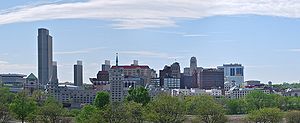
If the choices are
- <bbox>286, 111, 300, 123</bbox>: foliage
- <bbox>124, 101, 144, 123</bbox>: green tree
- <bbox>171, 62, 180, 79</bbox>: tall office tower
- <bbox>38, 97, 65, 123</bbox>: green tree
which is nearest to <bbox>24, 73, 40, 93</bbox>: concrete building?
<bbox>171, 62, 180, 79</bbox>: tall office tower

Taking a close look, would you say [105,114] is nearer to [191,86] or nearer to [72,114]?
[72,114]

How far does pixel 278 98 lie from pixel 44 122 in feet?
162

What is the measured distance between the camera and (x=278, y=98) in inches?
3447

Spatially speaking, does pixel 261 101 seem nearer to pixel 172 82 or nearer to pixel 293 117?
pixel 293 117

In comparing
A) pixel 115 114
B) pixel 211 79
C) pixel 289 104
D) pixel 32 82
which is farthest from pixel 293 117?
pixel 211 79

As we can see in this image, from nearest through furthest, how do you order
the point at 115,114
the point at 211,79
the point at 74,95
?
1. the point at 115,114
2. the point at 74,95
3. the point at 211,79

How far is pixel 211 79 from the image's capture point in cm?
18700

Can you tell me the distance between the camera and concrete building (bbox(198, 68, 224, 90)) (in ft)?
604

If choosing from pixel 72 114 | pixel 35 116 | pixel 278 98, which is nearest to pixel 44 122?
pixel 35 116

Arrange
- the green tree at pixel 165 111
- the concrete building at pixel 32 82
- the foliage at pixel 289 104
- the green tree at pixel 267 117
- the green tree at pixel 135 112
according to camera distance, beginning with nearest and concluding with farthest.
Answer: the green tree at pixel 135 112, the green tree at pixel 165 111, the green tree at pixel 267 117, the foliage at pixel 289 104, the concrete building at pixel 32 82

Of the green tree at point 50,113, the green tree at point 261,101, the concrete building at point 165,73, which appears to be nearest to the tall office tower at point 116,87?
the green tree at point 261,101

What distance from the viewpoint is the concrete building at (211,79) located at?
184 m

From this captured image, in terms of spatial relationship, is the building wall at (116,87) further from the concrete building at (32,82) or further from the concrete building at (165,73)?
the concrete building at (165,73)

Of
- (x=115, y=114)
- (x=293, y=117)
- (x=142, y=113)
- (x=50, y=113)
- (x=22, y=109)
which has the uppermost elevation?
(x=115, y=114)
